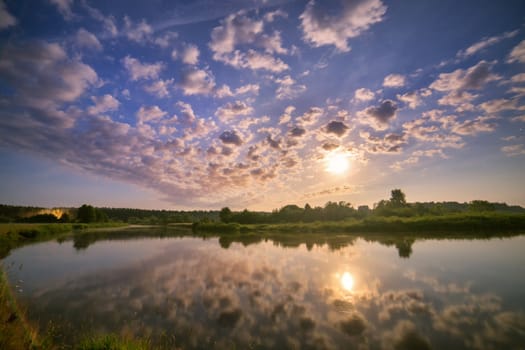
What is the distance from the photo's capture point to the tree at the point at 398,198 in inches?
2970

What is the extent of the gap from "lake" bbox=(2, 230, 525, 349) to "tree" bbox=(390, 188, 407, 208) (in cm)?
6148

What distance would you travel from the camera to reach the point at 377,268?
16.6 meters

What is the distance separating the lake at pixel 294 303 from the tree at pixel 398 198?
2421 inches

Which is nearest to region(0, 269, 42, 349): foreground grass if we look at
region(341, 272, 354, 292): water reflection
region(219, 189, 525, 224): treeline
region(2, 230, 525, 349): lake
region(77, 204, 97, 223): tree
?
region(2, 230, 525, 349): lake

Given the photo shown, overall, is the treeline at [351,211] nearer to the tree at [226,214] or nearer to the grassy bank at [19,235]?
the tree at [226,214]

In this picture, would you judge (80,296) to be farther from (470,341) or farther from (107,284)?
(470,341)

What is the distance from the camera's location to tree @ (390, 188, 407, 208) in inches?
2970

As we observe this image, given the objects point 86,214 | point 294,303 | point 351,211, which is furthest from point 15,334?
point 86,214

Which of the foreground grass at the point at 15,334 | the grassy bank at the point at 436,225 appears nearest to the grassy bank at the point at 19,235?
the foreground grass at the point at 15,334

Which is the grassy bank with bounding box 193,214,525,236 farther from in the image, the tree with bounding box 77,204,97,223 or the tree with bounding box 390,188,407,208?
the tree with bounding box 77,204,97,223

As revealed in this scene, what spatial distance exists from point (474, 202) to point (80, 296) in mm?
86273

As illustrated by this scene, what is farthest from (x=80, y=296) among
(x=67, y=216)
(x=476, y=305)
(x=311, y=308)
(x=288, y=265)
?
(x=67, y=216)

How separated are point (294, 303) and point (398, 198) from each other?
78641 mm

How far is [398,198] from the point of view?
3076 inches
